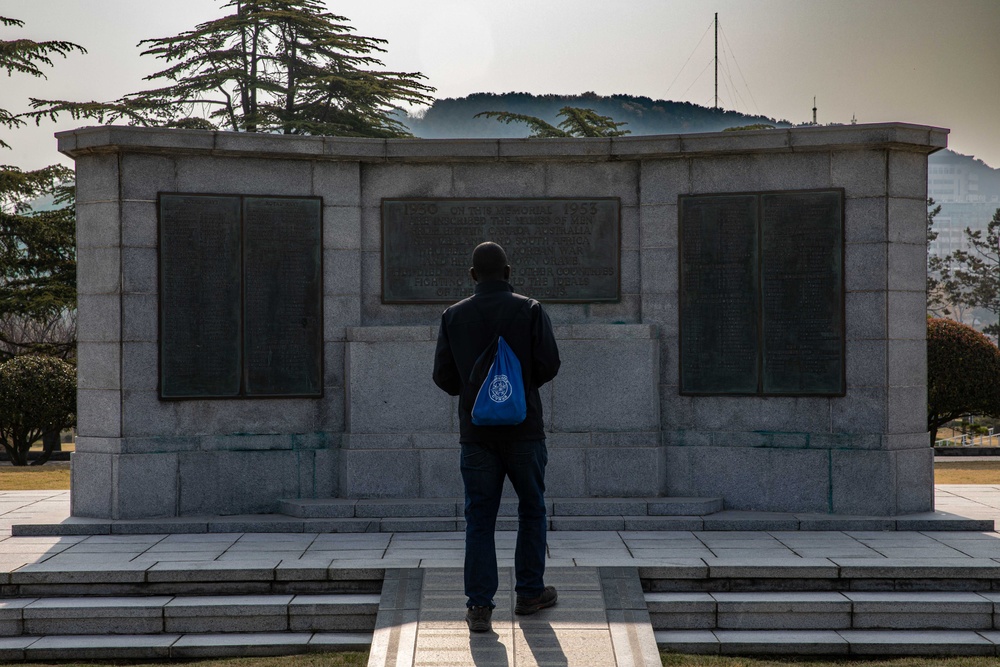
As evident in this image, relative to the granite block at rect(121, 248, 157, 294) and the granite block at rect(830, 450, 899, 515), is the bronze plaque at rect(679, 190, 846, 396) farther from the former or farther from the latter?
the granite block at rect(121, 248, 157, 294)

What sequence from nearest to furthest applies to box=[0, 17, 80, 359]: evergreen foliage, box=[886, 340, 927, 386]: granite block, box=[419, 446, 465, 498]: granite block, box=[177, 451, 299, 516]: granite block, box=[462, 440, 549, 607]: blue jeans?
box=[462, 440, 549, 607]: blue jeans, box=[886, 340, 927, 386]: granite block, box=[177, 451, 299, 516]: granite block, box=[419, 446, 465, 498]: granite block, box=[0, 17, 80, 359]: evergreen foliage

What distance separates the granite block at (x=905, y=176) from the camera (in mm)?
8336

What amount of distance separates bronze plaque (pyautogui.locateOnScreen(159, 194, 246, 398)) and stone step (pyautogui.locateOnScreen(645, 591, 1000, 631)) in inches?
177

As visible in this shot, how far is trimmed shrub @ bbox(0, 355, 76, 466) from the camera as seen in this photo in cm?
1661

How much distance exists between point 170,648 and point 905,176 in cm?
691

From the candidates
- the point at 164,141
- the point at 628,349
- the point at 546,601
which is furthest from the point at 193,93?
the point at 546,601

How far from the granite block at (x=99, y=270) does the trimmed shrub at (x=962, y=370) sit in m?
15.2

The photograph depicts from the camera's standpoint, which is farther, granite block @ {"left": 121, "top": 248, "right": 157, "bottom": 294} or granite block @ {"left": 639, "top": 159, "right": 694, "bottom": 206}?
granite block @ {"left": 639, "top": 159, "right": 694, "bottom": 206}

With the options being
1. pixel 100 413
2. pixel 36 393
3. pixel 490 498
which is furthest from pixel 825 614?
pixel 36 393

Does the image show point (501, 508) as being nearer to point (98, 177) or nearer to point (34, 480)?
point (98, 177)

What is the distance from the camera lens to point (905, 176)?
27.5 ft

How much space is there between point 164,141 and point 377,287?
2226mm

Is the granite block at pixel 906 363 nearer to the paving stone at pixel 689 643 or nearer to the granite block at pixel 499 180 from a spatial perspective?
the granite block at pixel 499 180

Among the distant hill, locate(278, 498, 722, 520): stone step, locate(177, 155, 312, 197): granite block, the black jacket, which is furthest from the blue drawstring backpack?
the distant hill
